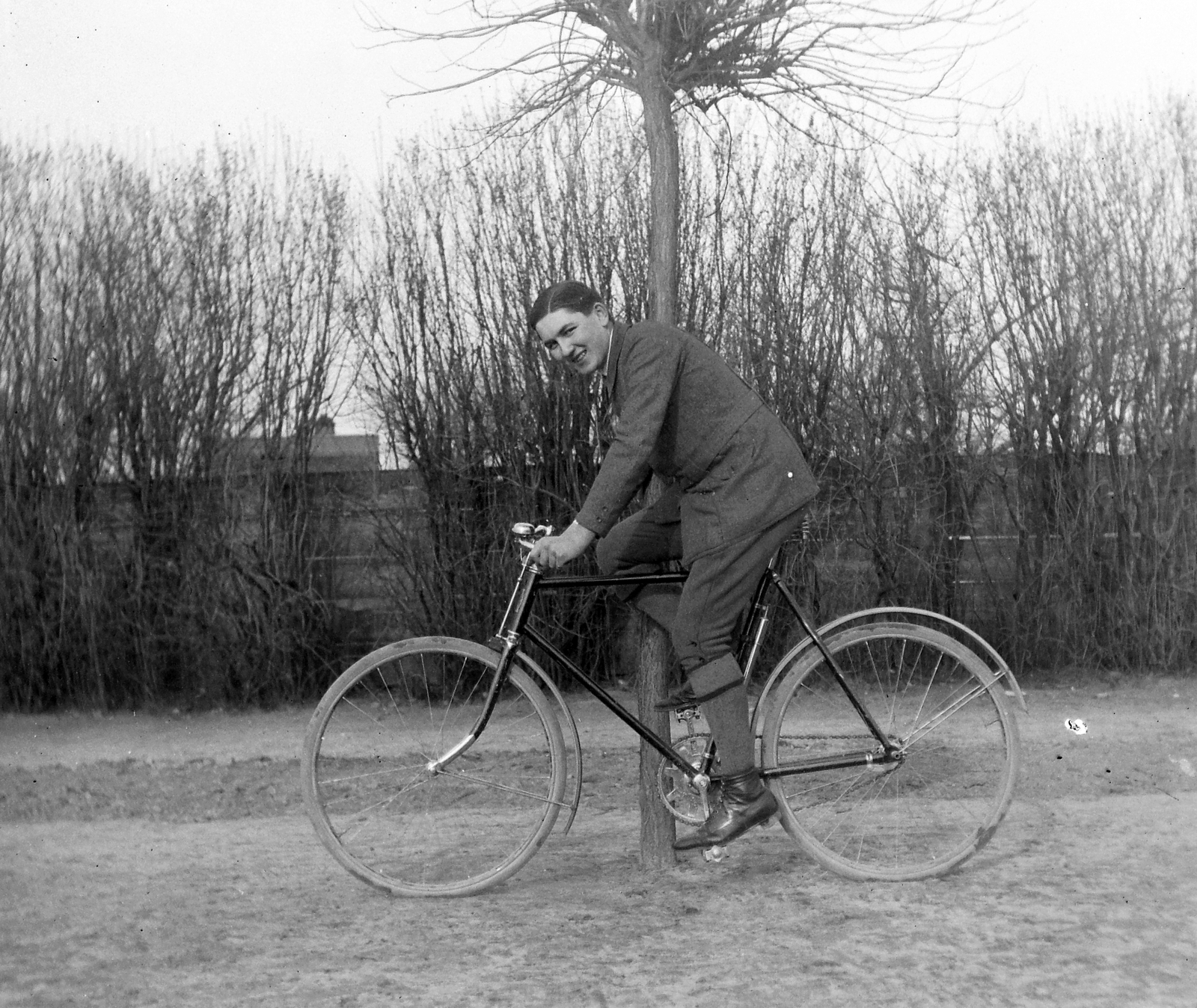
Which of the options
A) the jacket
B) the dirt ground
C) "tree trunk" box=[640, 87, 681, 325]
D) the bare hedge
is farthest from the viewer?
the bare hedge

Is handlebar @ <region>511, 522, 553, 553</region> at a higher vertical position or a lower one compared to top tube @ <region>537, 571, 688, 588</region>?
higher

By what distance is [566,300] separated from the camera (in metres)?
4.07

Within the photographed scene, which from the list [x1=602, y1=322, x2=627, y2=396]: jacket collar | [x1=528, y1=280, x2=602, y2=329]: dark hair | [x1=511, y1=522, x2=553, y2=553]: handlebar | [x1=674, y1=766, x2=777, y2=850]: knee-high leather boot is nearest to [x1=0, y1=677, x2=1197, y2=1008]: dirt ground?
[x1=674, y1=766, x2=777, y2=850]: knee-high leather boot

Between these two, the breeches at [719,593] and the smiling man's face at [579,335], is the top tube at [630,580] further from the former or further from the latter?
the smiling man's face at [579,335]

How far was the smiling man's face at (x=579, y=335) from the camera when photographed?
4.07 metres

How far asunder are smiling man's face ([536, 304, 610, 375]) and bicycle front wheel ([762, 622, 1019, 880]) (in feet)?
3.82

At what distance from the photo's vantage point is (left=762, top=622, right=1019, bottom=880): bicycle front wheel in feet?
14.0

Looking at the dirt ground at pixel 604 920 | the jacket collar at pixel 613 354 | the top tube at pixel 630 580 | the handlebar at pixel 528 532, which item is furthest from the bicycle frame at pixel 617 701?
the jacket collar at pixel 613 354

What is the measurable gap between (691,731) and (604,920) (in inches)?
26.3

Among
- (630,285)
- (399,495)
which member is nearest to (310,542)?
(399,495)

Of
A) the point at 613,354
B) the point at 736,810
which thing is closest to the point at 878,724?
the point at 736,810

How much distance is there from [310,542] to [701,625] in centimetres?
539

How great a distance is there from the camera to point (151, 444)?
29.0ft

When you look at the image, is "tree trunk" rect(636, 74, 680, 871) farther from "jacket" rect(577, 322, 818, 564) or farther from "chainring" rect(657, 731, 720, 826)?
"jacket" rect(577, 322, 818, 564)
